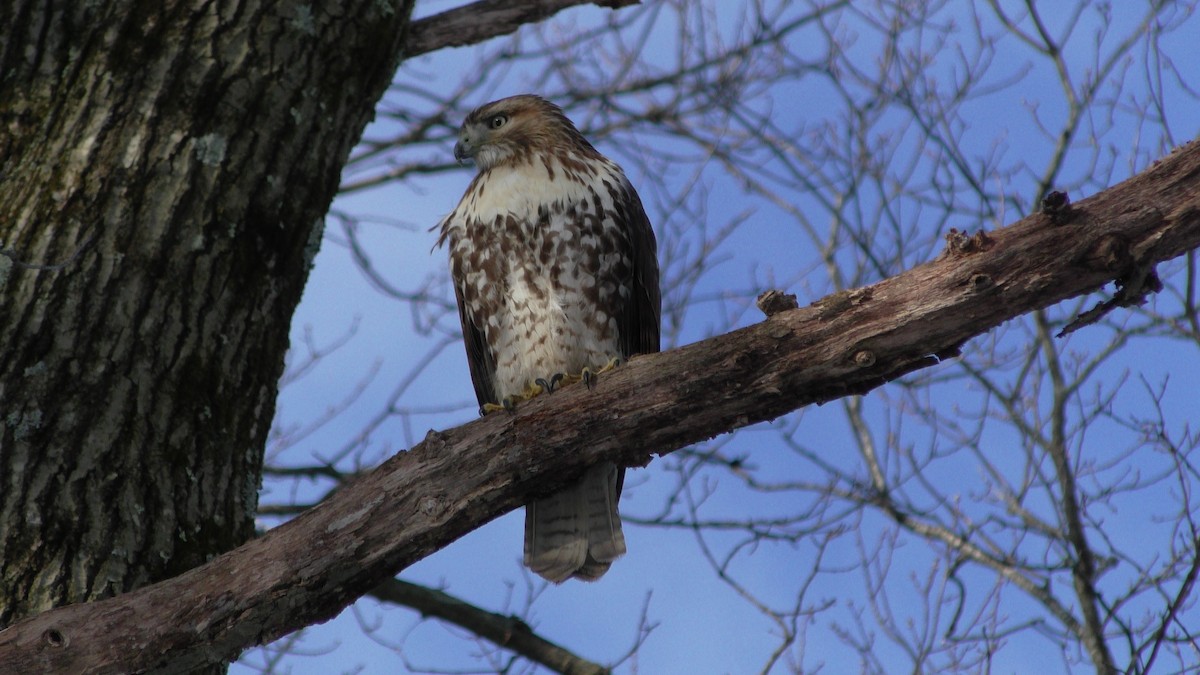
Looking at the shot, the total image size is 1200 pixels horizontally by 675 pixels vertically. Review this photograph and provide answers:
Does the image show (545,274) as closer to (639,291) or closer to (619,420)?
(639,291)

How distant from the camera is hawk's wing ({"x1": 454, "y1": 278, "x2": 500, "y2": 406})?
15.8 ft

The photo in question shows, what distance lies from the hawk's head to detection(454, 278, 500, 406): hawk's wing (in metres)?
0.72

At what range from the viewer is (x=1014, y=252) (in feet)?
8.85

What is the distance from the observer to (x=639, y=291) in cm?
471

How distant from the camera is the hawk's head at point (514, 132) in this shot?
5137 mm

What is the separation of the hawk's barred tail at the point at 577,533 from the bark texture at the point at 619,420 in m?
0.97

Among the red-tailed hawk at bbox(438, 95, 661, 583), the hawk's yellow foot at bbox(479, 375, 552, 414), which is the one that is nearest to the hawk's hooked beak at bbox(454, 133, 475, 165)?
the red-tailed hawk at bbox(438, 95, 661, 583)

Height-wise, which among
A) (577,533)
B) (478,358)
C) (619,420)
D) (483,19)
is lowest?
(619,420)

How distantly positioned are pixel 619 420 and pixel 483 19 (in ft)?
6.73

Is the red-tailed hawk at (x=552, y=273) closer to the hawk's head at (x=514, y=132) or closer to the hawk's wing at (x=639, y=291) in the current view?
the hawk's wing at (x=639, y=291)

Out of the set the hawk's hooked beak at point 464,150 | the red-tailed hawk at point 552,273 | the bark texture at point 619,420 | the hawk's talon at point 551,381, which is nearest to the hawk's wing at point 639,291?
the red-tailed hawk at point 552,273

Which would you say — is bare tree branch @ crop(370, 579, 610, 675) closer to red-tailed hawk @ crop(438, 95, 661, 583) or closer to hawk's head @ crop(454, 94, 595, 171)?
red-tailed hawk @ crop(438, 95, 661, 583)

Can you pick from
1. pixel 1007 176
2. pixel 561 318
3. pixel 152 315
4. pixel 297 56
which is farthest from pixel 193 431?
pixel 1007 176

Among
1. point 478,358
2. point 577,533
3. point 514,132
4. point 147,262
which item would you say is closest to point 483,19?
point 514,132
